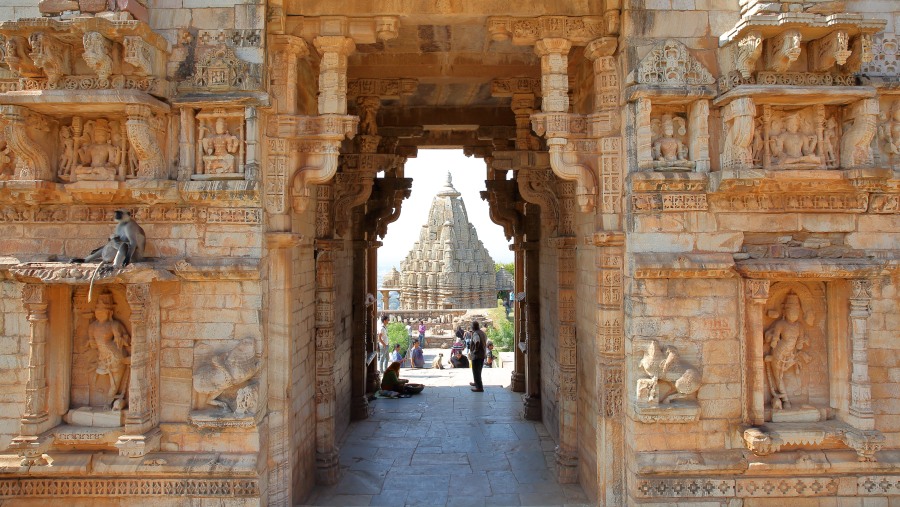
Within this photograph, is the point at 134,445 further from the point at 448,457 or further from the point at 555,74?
the point at 555,74

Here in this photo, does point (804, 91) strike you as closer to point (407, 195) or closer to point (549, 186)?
point (549, 186)

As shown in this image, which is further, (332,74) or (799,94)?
(332,74)

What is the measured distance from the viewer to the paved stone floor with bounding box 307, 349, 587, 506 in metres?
6.70

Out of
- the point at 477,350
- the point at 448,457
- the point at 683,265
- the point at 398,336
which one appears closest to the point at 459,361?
the point at 477,350

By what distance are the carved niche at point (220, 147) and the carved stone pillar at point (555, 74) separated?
3011 millimetres

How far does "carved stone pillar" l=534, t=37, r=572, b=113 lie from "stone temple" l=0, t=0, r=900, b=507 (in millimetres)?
31

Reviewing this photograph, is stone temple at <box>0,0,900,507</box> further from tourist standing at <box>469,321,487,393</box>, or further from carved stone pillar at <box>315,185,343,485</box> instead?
tourist standing at <box>469,321,487,393</box>

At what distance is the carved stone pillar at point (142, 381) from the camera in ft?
16.6

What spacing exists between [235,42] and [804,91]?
5.32 metres

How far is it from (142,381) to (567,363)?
4852 millimetres

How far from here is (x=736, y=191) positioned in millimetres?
5250

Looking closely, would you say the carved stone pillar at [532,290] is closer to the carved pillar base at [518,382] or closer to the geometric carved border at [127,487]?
the carved pillar base at [518,382]

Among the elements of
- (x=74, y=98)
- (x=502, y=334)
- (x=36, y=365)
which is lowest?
(x=502, y=334)

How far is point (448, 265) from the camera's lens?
2778 cm
